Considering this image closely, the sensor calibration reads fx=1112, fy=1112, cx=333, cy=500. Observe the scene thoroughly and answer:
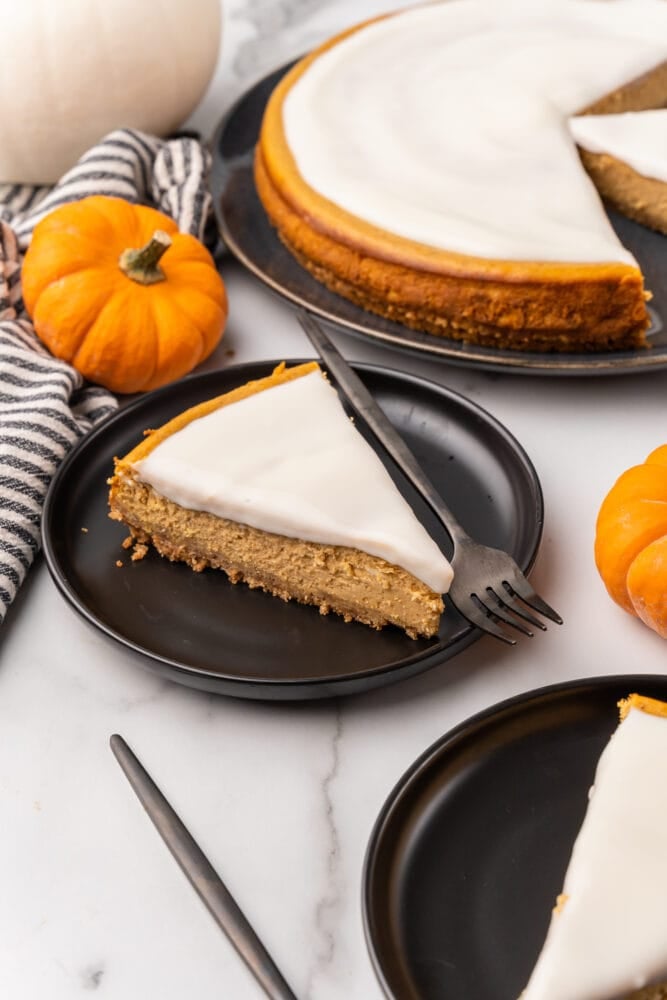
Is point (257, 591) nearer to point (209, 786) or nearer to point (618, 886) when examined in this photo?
point (209, 786)

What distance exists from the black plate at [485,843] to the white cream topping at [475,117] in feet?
3.28

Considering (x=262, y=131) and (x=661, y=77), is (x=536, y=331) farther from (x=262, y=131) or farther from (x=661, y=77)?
(x=661, y=77)

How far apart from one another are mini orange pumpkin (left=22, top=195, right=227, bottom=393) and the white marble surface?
1.57ft

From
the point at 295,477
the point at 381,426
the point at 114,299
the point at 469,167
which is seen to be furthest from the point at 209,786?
the point at 469,167

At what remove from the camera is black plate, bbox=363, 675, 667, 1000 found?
1231 millimetres

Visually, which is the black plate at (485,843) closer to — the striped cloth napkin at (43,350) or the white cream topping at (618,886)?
the white cream topping at (618,886)

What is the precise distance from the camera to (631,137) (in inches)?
99.3

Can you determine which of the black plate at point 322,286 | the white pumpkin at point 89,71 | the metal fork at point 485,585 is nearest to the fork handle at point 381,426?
the metal fork at point 485,585

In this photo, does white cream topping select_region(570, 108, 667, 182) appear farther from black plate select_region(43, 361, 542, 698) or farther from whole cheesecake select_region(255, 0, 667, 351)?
black plate select_region(43, 361, 542, 698)

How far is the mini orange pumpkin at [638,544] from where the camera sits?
5.20ft

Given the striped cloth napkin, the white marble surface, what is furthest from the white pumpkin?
the white marble surface

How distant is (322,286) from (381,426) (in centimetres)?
54

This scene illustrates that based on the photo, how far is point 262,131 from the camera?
8.35 feet

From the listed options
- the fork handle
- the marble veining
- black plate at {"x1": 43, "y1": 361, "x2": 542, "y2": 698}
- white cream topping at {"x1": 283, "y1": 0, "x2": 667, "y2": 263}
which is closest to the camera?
the marble veining
